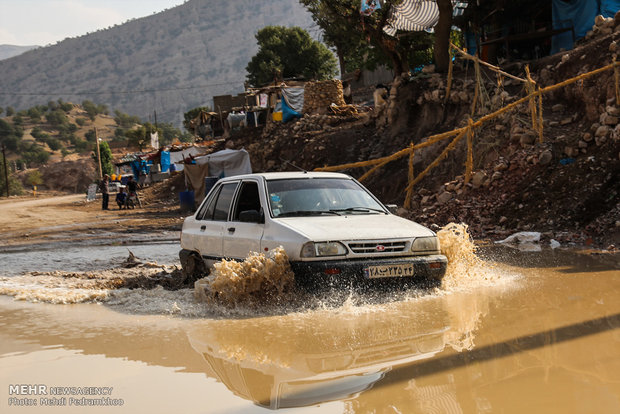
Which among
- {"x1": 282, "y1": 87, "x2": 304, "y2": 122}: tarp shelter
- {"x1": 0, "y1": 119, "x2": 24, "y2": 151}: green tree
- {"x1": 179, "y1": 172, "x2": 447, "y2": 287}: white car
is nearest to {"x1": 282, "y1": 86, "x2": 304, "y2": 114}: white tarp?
{"x1": 282, "y1": 87, "x2": 304, "y2": 122}: tarp shelter

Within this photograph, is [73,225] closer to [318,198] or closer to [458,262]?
[318,198]

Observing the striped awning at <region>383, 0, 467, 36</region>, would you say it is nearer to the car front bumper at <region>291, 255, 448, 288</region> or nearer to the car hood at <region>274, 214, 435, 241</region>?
the car hood at <region>274, 214, 435, 241</region>

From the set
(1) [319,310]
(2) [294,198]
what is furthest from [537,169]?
(1) [319,310]

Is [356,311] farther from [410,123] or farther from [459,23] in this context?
[459,23]

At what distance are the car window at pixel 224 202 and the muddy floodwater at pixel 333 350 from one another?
102cm

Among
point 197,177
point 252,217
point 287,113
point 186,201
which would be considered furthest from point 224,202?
point 287,113

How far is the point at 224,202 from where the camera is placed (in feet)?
26.1

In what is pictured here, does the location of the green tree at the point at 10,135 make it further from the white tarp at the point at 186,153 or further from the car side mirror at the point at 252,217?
the car side mirror at the point at 252,217

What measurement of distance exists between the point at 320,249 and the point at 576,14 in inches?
745

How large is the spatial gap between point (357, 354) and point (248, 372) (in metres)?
0.83

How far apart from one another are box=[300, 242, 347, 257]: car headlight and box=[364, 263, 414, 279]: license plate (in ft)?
1.17

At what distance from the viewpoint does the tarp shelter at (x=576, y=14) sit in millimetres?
20094

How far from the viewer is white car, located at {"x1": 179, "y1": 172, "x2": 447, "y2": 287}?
243 inches

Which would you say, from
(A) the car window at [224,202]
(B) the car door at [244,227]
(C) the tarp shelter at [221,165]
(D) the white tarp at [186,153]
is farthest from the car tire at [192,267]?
(D) the white tarp at [186,153]
